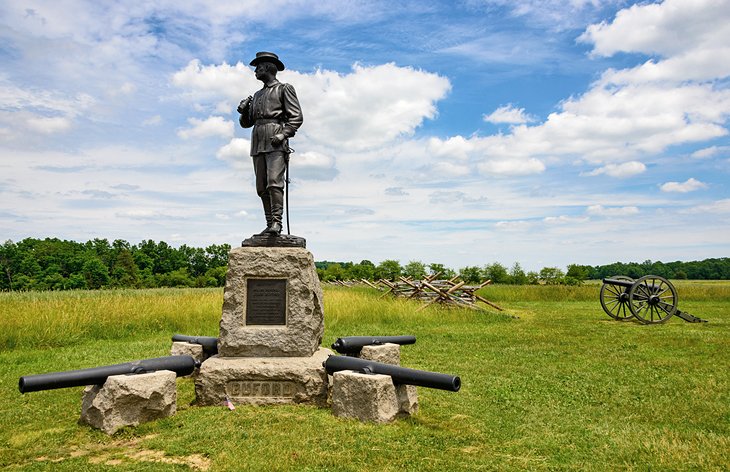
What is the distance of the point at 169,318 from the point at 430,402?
29.2ft

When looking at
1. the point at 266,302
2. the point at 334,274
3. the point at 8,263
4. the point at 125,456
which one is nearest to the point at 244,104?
the point at 266,302

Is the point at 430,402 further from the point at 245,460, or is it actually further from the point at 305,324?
the point at 245,460

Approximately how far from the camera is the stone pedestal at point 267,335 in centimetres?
601

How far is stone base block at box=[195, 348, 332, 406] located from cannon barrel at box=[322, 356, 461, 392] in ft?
0.89

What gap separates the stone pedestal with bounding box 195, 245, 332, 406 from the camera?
19.7 ft

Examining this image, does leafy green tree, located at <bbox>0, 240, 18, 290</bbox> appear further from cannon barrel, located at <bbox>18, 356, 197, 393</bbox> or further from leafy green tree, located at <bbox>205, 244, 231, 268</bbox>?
cannon barrel, located at <bbox>18, 356, 197, 393</bbox>

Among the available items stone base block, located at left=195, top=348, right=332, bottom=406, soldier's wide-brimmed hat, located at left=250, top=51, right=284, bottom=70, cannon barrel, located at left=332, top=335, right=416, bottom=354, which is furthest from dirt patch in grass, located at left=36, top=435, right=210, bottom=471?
soldier's wide-brimmed hat, located at left=250, top=51, right=284, bottom=70

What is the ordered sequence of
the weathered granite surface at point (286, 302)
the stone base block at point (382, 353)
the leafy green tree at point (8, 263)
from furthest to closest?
the leafy green tree at point (8, 263)
the stone base block at point (382, 353)
the weathered granite surface at point (286, 302)

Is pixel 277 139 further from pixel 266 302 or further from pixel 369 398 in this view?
pixel 369 398

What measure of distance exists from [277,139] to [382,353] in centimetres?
A: 316

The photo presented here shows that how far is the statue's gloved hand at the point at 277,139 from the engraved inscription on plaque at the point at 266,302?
181 centimetres

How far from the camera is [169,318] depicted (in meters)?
13.1

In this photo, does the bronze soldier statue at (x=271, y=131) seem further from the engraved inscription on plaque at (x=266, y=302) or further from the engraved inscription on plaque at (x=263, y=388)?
the engraved inscription on plaque at (x=263, y=388)

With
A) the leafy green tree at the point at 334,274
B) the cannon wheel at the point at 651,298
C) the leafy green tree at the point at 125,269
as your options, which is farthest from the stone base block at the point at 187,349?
the leafy green tree at the point at 334,274
